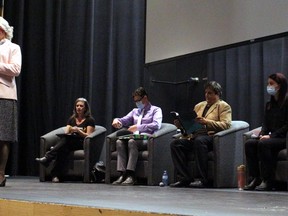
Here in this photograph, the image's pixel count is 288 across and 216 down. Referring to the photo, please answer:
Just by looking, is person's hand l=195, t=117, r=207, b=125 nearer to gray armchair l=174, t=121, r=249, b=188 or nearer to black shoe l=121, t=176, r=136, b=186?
gray armchair l=174, t=121, r=249, b=188

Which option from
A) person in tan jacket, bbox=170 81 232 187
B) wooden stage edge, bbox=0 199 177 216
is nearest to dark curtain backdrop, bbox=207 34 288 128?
person in tan jacket, bbox=170 81 232 187

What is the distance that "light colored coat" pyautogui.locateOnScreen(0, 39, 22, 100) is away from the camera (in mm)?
3338

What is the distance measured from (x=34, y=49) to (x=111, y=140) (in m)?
2.45

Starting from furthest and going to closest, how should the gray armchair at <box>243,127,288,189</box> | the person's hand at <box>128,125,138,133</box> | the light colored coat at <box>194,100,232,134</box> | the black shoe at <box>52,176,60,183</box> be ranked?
the black shoe at <box>52,176,60,183</box> < the person's hand at <box>128,125,138,133</box> < the light colored coat at <box>194,100,232,134</box> < the gray armchair at <box>243,127,288,189</box>

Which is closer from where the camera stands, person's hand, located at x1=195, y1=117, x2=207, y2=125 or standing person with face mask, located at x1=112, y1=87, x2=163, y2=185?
person's hand, located at x1=195, y1=117, x2=207, y2=125

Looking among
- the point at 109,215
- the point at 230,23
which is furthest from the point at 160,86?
the point at 109,215

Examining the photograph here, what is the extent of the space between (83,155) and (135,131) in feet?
2.14

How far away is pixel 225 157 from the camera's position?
4715 millimetres

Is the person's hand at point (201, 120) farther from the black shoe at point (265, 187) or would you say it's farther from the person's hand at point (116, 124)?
the person's hand at point (116, 124)

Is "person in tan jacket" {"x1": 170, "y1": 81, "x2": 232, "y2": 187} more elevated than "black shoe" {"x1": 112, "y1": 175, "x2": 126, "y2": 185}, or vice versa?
"person in tan jacket" {"x1": 170, "y1": 81, "x2": 232, "y2": 187}

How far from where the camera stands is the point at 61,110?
703 cm

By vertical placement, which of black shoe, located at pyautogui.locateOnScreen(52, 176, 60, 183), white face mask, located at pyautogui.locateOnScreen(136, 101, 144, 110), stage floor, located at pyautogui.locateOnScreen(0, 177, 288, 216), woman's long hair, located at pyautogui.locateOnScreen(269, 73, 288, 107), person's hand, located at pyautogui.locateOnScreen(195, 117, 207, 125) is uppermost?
woman's long hair, located at pyautogui.locateOnScreen(269, 73, 288, 107)

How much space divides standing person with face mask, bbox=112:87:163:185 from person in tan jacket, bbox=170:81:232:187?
1.40 ft

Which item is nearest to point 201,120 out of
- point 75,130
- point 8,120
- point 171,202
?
point 75,130
